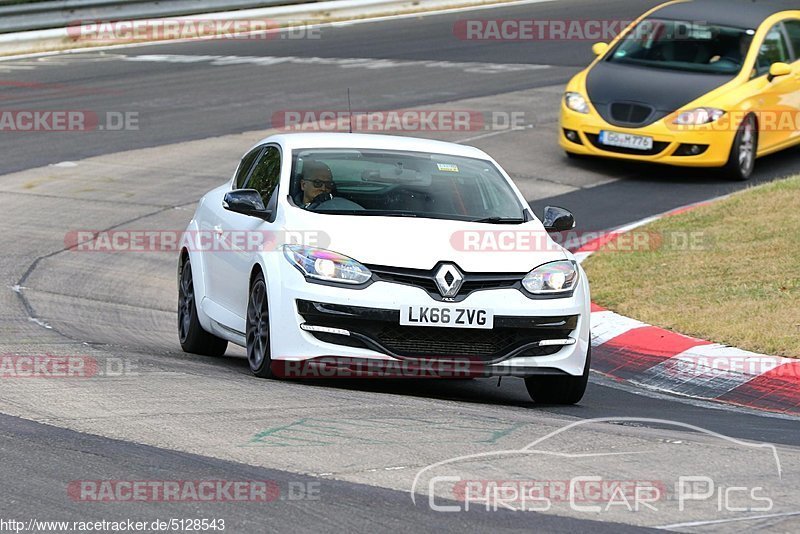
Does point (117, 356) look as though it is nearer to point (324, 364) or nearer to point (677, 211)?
point (324, 364)

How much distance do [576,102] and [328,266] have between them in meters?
10.1

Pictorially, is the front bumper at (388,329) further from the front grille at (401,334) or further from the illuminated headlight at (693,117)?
the illuminated headlight at (693,117)

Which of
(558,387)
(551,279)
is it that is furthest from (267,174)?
(558,387)

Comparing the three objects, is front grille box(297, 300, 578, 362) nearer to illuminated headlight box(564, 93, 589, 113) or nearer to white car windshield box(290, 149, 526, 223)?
white car windshield box(290, 149, 526, 223)

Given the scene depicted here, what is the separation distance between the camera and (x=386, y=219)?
8.68 m

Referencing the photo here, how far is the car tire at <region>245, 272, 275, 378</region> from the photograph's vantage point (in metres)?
8.52

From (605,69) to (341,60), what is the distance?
28.9ft

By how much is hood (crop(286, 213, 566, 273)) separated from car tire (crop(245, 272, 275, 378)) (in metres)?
0.39

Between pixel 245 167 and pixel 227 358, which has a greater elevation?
pixel 245 167

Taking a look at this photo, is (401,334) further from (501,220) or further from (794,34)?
(794,34)

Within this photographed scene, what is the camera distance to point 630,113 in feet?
57.3

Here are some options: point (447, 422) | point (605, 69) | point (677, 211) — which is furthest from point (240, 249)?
point (605, 69)

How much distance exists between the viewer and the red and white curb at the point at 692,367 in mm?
9180

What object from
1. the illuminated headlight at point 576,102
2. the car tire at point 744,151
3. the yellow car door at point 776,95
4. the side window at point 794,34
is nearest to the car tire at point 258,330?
the illuminated headlight at point 576,102
